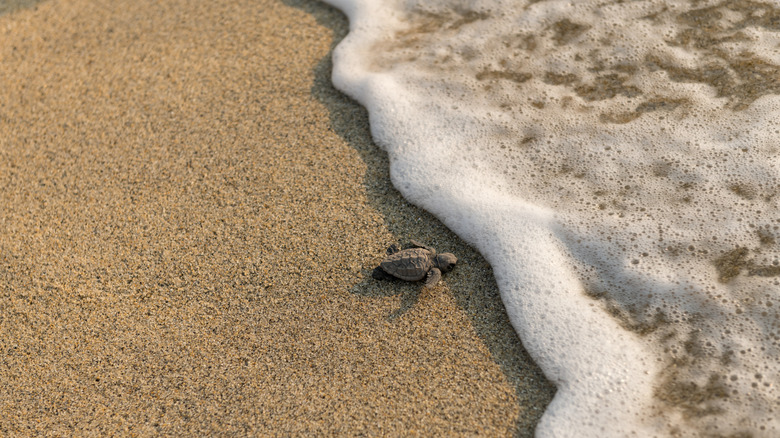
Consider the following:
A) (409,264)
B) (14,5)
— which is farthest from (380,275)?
(14,5)

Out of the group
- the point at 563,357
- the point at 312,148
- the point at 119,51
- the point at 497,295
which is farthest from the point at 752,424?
the point at 119,51

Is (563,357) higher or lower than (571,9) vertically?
lower

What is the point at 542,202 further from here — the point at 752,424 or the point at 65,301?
the point at 65,301

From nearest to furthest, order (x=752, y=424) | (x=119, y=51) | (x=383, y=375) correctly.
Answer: (x=752, y=424) → (x=383, y=375) → (x=119, y=51)

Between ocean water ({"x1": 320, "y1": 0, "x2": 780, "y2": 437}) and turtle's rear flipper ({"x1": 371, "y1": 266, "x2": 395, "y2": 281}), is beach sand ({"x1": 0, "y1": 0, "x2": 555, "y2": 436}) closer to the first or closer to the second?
turtle's rear flipper ({"x1": 371, "y1": 266, "x2": 395, "y2": 281})

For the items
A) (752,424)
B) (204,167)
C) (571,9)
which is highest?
(571,9)

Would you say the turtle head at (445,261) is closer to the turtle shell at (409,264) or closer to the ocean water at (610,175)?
the turtle shell at (409,264)
